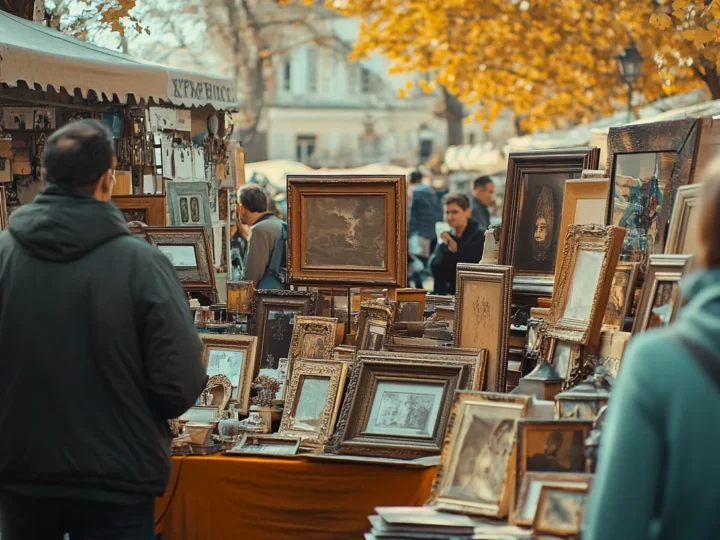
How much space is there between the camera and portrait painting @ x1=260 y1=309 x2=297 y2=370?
506 cm

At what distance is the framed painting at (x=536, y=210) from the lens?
16.5 ft

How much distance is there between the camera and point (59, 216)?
10.0ft

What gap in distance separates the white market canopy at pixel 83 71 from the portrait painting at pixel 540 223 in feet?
8.15

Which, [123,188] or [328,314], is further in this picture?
[123,188]

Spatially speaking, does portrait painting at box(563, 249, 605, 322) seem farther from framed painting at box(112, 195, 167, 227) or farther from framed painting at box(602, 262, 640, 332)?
framed painting at box(112, 195, 167, 227)

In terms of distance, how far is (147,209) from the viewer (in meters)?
6.18

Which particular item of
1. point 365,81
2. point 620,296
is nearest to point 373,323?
point 620,296

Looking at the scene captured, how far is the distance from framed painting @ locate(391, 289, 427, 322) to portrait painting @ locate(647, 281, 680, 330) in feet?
5.68

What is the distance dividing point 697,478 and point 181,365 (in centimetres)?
156

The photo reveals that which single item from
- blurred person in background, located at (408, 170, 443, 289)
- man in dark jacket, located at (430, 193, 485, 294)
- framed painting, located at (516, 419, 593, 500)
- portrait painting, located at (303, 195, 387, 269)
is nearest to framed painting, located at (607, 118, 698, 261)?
portrait painting, located at (303, 195, 387, 269)

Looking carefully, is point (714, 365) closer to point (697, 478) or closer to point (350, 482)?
point (697, 478)

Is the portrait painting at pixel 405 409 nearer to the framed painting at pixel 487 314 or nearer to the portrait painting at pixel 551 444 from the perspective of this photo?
the framed painting at pixel 487 314

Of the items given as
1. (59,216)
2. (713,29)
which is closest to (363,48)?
(713,29)

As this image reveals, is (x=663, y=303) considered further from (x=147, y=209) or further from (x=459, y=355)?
(x=147, y=209)
